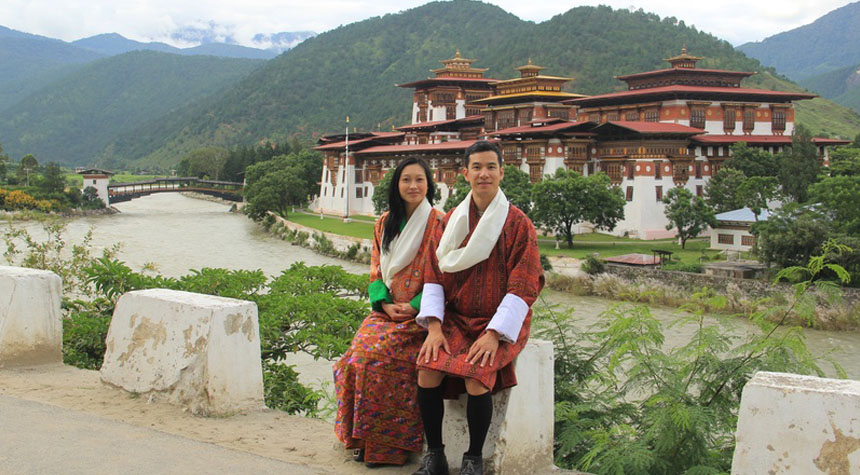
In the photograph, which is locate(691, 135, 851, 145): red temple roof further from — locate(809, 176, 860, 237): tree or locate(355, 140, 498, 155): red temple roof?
locate(809, 176, 860, 237): tree

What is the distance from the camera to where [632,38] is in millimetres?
78750

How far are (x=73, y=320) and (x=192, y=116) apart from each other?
415 ft

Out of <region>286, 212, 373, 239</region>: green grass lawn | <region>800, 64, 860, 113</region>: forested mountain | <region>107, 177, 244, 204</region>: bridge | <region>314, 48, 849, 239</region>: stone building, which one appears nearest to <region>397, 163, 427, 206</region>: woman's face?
<region>286, 212, 373, 239</region>: green grass lawn

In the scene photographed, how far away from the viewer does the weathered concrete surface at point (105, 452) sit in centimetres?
351

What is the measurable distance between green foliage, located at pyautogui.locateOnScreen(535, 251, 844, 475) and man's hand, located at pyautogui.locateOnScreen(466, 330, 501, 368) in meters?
0.61

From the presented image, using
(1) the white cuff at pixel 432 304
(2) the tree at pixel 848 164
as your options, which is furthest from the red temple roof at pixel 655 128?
(1) the white cuff at pixel 432 304

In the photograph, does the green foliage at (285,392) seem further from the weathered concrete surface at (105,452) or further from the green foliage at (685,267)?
the green foliage at (685,267)

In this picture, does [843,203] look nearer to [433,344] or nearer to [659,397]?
[659,397]

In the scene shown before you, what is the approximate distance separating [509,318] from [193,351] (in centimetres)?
177

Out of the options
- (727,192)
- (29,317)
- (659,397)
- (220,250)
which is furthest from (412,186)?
(220,250)

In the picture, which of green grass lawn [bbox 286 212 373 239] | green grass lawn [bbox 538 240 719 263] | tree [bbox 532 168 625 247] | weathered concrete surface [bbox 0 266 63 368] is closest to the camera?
weathered concrete surface [bbox 0 266 63 368]

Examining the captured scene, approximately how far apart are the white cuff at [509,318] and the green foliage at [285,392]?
2.63 metres

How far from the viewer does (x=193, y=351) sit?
437 centimetres

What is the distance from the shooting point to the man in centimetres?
353
